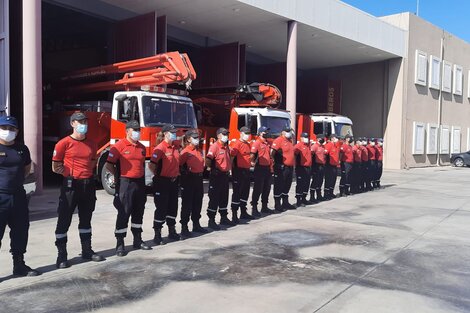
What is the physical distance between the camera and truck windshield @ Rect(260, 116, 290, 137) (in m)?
13.9

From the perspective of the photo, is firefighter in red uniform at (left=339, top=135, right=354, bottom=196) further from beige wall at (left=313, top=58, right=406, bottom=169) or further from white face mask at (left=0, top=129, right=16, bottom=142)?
Answer: beige wall at (left=313, top=58, right=406, bottom=169)

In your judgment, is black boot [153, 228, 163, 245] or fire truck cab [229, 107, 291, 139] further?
fire truck cab [229, 107, 291, 139]

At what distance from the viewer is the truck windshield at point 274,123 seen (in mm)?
13883

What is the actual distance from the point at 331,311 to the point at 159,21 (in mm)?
14207

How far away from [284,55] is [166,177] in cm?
1986

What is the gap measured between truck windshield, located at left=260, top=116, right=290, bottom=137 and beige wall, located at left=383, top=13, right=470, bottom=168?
1361 cm

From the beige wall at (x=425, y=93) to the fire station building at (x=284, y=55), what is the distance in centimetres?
7

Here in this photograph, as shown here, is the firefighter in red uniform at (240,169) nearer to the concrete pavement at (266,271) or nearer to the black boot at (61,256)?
the concrete pavement at (266,271)

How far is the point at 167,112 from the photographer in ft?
35.8

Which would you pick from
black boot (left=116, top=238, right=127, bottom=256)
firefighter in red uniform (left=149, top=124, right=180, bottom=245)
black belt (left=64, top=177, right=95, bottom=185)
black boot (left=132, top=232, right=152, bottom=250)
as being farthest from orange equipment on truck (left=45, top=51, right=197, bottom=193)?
black belt (left=64, top=177, right=95, bottom=185)

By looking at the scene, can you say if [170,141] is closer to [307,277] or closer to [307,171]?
[307,277]

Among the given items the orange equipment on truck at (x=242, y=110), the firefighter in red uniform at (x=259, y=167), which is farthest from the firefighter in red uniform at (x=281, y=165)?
the orange equipment on truck at (x=242, y=110)

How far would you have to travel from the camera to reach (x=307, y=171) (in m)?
10.2

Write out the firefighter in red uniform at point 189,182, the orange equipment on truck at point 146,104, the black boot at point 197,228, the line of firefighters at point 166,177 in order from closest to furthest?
the line of firefighters at point 166,177, the firefighter in red uniform at point 189,182, the black boot at point 197,228, the orange equipment on truck at point 146,104
